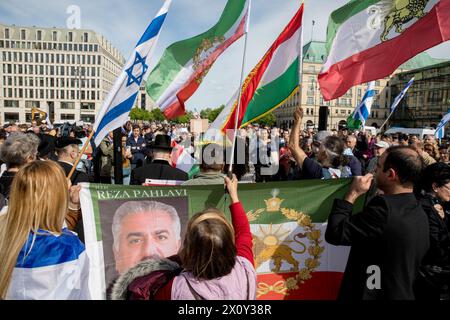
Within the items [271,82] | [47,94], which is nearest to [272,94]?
[271,82]

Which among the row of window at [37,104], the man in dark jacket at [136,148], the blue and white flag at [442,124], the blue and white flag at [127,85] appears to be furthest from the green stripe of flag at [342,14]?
the row of window at [37,104]

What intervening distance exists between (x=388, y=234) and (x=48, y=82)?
382 feet

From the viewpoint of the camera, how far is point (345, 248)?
10.5 feet

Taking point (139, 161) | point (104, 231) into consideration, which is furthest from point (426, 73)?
point (104, 231)

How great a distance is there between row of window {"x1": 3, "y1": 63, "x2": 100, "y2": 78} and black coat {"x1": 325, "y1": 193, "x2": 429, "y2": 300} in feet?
360

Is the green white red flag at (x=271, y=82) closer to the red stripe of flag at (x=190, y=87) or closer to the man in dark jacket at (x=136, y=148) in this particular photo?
the red stripe of flag at (x=190, y=87)

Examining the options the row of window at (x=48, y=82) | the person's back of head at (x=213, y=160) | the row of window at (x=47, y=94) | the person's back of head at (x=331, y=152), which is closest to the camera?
the person's back of head at (x=213, y=160)

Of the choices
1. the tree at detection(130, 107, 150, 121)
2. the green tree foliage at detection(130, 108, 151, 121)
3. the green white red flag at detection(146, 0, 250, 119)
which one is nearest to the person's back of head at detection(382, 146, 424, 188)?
the green white red flag at detection(146, 0, 250, 119)

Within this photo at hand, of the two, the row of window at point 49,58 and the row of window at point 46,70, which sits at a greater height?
the row of window at point 49,58

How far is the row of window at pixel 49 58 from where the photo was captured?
100125mm

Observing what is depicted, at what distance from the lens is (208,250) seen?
186 centimetres

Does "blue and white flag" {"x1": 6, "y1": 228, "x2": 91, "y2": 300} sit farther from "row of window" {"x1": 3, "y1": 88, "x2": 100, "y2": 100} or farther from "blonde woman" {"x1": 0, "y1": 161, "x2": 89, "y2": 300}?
"row of window" {"x1": 3, "y1": 88, "x2": 100, "y2": 100}
